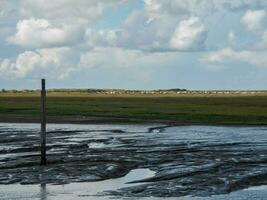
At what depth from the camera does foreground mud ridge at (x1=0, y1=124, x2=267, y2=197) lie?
2189 cm

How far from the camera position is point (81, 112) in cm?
7844

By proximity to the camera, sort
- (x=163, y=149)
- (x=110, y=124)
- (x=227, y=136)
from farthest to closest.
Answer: (x=110, y=124) → (x=227, y=136) → (x=163, y=149)

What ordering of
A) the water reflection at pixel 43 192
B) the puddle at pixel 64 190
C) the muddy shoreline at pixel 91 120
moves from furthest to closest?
1. the muddy shoreline at pixel 91 120
2. the puddle at pixel 64 190
3. the water reflection at pixel 43 192

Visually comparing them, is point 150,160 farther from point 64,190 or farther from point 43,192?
point 43,192

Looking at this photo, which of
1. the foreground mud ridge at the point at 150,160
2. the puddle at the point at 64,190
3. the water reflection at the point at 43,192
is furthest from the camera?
the foreground mud ridge at the point at 150,160

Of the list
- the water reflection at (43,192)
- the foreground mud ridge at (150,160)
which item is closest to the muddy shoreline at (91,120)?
the foreground mud ridge at (150,160)

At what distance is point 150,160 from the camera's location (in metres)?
29.1

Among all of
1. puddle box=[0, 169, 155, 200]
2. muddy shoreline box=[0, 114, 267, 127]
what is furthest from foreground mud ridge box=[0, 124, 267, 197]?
muddy shoreline box=[0, 114, 267, 127]

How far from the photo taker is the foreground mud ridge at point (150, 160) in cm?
2189

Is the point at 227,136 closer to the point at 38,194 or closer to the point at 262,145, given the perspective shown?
the point at 262,145

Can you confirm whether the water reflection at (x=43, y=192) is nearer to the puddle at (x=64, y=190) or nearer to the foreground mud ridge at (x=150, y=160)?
the puddle at (x=64, y=190)

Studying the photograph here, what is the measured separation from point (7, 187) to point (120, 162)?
26.0 feet

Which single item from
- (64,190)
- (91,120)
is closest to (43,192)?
(64,190)

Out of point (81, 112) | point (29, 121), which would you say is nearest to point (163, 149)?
point (29, 121)
